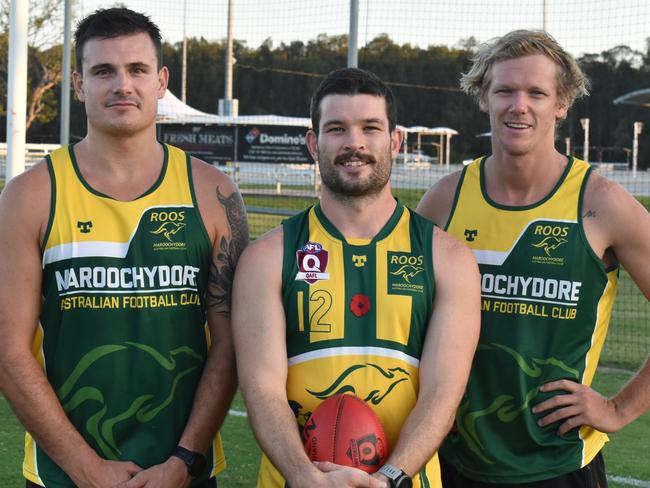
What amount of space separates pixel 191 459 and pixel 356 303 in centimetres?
74

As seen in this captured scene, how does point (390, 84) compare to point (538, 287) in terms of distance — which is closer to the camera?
point (538, 287)

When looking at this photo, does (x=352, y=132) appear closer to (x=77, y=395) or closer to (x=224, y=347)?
(x=224, y=347)

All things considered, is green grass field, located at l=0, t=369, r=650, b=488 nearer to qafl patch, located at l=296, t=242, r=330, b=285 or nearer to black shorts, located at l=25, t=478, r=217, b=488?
black shorts, located at l=25, t=478, r=217, b=488

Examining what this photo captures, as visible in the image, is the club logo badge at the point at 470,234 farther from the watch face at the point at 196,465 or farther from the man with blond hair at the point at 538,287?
the watch face at the point at 196,465

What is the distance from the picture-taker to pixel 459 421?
3396 mm

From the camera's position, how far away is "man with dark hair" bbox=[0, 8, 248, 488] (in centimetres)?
305

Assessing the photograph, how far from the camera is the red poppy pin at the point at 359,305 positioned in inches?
119


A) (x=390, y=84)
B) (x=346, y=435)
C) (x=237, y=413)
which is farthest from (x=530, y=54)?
(x=390, y=84)

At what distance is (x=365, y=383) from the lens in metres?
2.95

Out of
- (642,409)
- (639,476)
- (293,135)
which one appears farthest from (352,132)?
(293,135)

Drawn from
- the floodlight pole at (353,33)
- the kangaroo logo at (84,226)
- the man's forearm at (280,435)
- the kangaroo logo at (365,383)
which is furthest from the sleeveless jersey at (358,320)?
the floodlight pole at (353,33)

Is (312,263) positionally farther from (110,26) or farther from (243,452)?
(243,452)

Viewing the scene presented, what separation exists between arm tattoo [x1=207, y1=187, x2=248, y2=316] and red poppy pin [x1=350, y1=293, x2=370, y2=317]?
0.45 m

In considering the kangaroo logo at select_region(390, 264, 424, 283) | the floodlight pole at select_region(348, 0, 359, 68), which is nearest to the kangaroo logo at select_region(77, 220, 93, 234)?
the kangaroo logo at select_region(390, 264, 424, 283)
